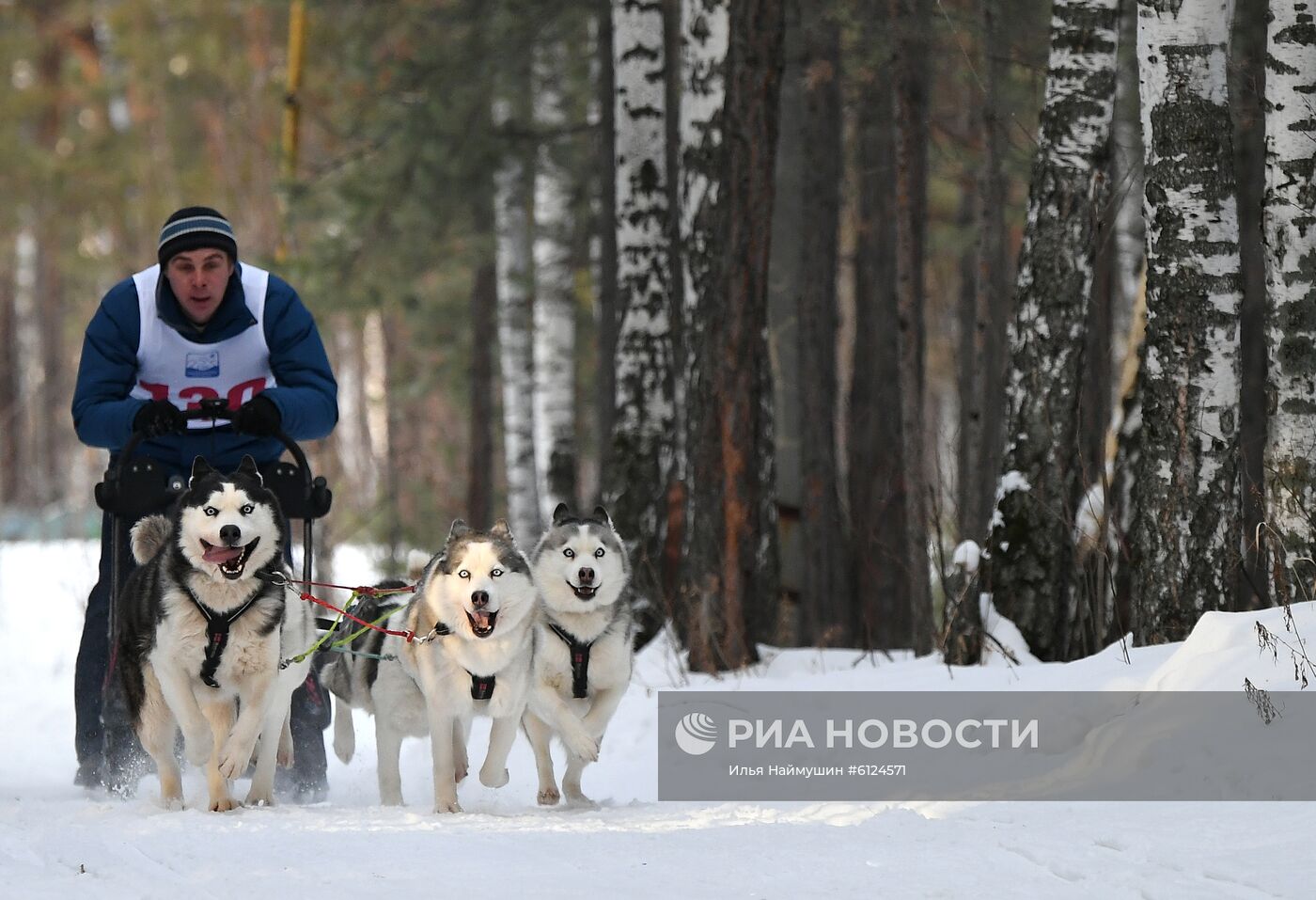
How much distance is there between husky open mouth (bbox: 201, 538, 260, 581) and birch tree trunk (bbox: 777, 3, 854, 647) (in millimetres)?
6510

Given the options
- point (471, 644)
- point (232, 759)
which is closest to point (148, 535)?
point (232, 759)

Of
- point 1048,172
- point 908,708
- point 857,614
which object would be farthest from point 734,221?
point 857,614

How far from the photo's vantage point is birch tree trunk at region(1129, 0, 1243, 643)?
702cm

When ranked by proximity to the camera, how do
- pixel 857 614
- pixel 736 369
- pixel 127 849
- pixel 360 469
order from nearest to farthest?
1. pixel 127 849
2. pixel 736 369
3. pixel 857 614
4. pixel 360 469

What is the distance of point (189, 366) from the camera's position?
6547 millimetres

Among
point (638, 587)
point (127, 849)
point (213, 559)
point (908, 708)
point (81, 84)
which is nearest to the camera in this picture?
point (127, 849)

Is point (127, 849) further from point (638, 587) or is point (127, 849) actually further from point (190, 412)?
point (638, 587)

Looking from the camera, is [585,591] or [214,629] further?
[585,591]

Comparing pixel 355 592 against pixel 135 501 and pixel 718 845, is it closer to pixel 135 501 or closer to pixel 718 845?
pixel 135 501

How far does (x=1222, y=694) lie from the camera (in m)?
5.76

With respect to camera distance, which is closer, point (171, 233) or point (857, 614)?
point (171, 233)

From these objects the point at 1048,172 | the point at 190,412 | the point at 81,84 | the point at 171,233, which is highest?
the point at 81,84

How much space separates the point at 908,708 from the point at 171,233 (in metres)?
3.58

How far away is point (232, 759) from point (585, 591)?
1481 mm
